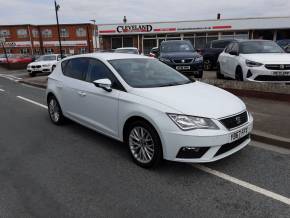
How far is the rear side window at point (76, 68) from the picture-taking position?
554cm

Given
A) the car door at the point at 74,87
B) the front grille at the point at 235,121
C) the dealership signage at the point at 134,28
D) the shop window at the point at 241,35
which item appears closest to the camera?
the front grille at the point at 235,121

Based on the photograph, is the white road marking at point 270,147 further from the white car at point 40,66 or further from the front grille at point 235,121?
the white car at point 40,66

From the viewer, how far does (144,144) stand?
418cm

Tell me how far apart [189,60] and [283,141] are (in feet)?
22.0

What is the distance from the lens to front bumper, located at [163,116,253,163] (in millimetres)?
3662

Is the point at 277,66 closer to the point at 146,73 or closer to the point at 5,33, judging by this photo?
the point at 146,73

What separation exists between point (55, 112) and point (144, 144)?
10.7ft

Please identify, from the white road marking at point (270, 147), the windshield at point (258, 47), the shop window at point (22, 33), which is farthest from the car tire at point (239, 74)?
the shop window at point (22, 33)

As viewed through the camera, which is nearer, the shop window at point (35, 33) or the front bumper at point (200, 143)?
the front bumper at point (200, 143)

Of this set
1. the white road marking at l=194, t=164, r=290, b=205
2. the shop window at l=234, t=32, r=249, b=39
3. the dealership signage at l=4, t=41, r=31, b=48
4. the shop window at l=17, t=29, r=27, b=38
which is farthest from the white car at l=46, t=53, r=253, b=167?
the shop window at l=17, t=29, r=27, b=38

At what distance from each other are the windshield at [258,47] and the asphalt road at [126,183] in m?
5.01

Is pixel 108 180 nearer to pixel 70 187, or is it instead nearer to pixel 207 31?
pixel 70 187

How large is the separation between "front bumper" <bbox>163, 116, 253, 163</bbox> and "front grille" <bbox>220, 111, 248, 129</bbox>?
2.6 inches

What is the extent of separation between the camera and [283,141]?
489cm
